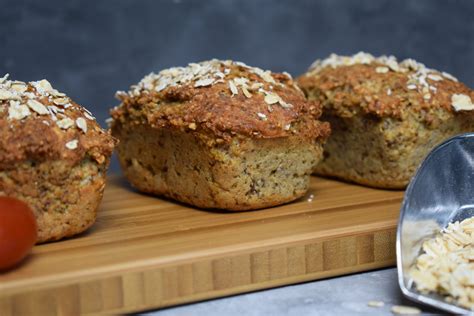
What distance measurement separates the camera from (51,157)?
278 cm

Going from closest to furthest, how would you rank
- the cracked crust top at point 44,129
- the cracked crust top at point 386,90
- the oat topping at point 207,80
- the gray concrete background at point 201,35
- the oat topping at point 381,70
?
the cracked crust top at point 44,129, the oat topping at point 207,80, the cracked crust top at point 386,90, the oat topping at point 381,70, the gray concrete background at point 201,35

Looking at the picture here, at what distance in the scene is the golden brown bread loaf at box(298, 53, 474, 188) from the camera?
3574 millimetres

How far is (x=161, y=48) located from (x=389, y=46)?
5.42 ft

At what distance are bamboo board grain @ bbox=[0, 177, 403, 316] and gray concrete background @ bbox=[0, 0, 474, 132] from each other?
5.98 feet

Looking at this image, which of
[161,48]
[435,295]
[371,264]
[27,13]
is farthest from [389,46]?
[435,295]

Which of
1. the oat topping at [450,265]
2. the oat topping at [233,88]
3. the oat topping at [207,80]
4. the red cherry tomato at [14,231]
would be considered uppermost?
the oat topping at [207,80]

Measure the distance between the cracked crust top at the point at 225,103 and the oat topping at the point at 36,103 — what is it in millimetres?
462

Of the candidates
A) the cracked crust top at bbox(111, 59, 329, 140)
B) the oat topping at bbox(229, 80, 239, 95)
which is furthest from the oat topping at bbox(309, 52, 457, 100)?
the oat topping at bbox(229, 80, 239, 95)

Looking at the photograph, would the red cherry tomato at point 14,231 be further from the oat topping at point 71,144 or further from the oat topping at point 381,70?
the oat topping at point 381,70

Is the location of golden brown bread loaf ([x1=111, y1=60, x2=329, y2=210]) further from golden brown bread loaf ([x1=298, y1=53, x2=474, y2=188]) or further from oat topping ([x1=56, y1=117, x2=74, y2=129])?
oat topping ([x1=56, y1=117, x2=74, y2=129])

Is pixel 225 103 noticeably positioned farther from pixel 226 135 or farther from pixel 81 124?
pixel 81 124

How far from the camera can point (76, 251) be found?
9.03 feet

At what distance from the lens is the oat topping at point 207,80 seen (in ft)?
10.8

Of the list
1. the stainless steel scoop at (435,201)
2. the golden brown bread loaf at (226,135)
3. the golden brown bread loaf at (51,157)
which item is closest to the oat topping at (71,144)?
the golden brown bread loaf at (51,157)
